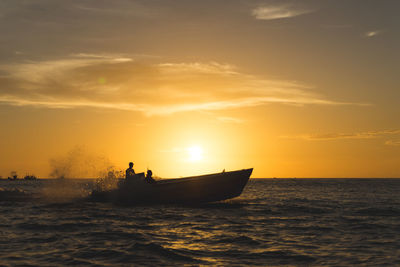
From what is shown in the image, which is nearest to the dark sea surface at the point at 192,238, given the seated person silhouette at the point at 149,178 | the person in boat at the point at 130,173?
the person in boat at the point at 130,173

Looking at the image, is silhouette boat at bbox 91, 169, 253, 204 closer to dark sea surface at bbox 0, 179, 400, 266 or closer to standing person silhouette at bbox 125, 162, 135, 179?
standing person silhouette at bbox 125, 162, 135, 179

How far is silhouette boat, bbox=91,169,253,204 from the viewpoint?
2481cm

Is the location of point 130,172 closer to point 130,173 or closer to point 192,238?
point 130,173

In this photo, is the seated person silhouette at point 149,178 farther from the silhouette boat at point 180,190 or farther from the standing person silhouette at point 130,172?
the standing person silhouette at point 130,172

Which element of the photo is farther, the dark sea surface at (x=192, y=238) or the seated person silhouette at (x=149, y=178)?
the seated person silhouette at (x=149, y=178)

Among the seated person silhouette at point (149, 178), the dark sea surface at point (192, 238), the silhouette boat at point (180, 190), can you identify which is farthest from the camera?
the seated person silhouette at point (149, 178)

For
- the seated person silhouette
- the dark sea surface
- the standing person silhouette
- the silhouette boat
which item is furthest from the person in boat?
the dark sea surface

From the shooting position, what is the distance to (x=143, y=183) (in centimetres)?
2500

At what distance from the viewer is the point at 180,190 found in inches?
983

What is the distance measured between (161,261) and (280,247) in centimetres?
422

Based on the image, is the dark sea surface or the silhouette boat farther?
the silhouette boat

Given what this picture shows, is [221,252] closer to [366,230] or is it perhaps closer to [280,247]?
[280,247]

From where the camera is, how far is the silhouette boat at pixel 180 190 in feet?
81.4

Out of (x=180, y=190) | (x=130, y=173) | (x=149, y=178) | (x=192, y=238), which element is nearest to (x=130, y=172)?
(x=130, y=173)
